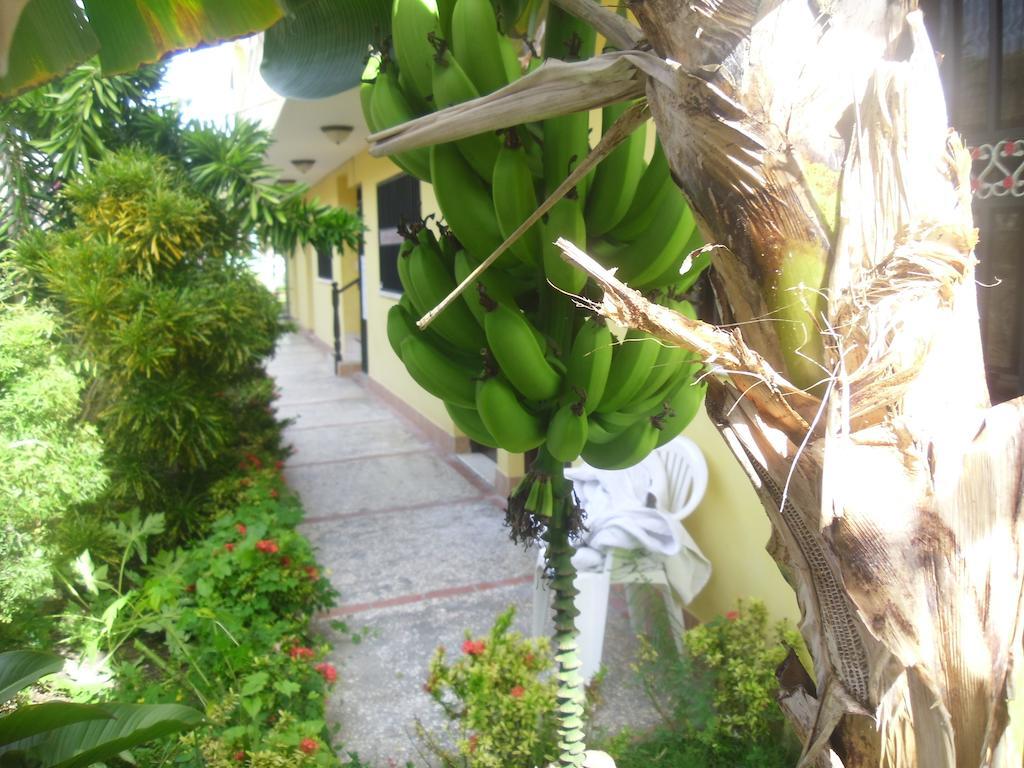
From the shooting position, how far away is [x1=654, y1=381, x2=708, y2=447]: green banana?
1.61m

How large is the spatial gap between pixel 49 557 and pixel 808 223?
11.8ft

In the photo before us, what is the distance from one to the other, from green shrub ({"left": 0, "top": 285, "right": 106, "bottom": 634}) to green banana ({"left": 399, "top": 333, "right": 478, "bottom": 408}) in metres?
2.36

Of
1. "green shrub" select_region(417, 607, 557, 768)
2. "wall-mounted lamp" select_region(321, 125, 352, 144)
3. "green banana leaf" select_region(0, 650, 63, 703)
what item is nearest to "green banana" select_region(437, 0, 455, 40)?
"green shrub" select_region(417, 607, 557, 768)

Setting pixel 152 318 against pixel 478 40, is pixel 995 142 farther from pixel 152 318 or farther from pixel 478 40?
pixel 152 318

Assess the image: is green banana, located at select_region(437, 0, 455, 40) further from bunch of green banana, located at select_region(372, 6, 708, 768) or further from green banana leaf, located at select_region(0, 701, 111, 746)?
green banana leaf, located at select_region(0, 701, 111, 746)

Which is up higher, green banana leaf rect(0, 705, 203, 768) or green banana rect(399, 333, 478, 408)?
green banana rect(399, 333, 478, 408)

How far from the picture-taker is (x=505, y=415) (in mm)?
1397

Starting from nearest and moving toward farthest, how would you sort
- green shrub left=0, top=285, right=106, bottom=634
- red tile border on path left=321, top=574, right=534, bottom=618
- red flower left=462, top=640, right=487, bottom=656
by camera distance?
red flower left=462, top=640, right=487, bottom=656
green shrub left=0, top=285, right=106, bottom=634
red tile border on path left=321, top=574, right=534, bottom=618

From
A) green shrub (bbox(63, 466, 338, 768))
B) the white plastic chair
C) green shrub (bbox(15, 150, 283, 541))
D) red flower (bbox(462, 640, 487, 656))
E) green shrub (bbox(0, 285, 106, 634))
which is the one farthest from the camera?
green shrub (bbox(15, 150, 283, 541))

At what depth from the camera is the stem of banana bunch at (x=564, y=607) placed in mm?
1474

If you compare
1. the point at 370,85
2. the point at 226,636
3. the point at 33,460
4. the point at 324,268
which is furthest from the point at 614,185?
the point at 324,268

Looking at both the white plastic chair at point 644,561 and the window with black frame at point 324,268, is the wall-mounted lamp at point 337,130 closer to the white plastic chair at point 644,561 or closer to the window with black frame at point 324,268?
the window with black frame at point 324,268

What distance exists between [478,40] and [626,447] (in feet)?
2.92

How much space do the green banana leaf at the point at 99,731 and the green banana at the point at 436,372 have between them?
1371 mm
